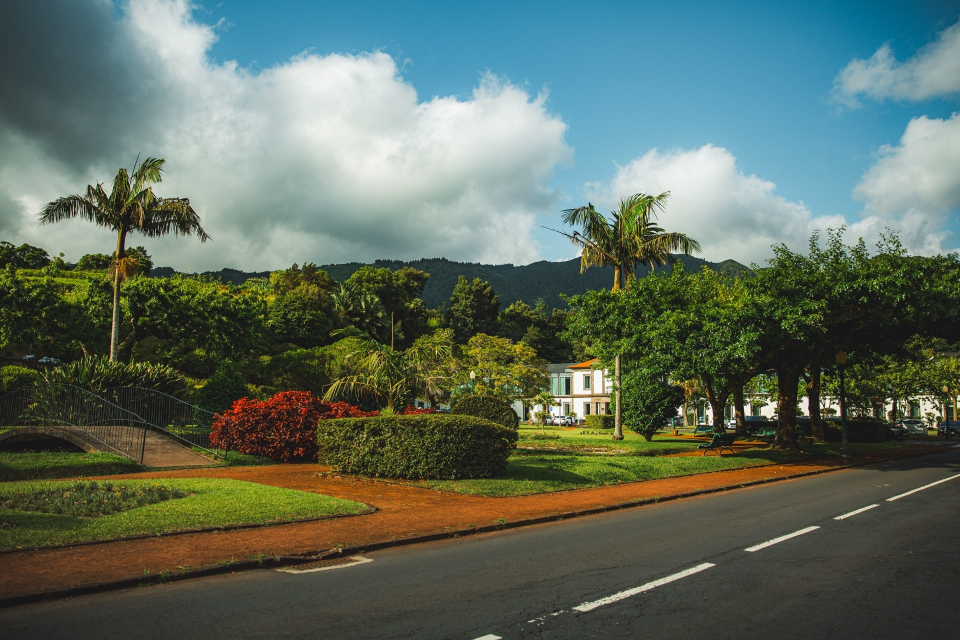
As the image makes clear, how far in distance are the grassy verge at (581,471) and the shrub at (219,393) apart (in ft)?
41.4

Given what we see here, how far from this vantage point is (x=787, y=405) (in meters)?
26.6

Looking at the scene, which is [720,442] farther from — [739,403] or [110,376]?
[110,376]

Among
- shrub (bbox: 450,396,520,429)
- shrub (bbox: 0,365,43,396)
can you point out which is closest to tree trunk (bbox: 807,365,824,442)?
shrub (bbox: 450,396,520,429)

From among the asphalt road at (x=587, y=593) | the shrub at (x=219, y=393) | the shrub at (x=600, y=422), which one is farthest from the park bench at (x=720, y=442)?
the shrub at (x=600, y=422)

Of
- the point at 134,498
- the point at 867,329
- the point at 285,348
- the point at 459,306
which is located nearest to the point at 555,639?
the point at 134,498

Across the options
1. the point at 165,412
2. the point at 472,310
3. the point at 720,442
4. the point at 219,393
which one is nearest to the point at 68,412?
the point at 165,412

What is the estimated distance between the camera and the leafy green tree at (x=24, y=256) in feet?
198

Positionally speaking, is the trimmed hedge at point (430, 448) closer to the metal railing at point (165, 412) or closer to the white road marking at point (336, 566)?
the white road marking at point (336, 566)

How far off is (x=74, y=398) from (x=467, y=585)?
17859 mm

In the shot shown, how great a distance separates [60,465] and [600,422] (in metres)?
43.4

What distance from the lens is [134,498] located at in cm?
1012

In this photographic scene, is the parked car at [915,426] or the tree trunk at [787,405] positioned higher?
the tree trunk at [787,405]

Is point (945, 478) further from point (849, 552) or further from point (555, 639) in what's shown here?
point (555, 639)

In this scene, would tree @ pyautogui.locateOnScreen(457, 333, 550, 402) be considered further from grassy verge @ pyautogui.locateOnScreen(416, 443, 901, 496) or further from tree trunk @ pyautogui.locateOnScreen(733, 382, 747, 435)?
grassy verge @ pyautogui.locateOnScreen(416, 443, 901, 496)
